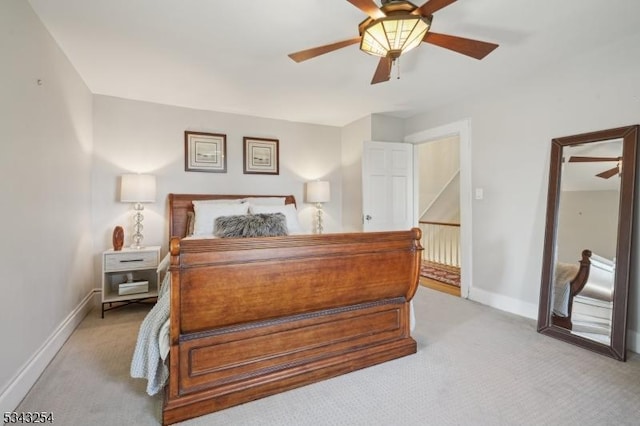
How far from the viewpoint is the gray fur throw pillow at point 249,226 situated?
10.2 feet

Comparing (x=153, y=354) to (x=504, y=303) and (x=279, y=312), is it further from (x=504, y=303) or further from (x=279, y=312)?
(x=504, y=303)

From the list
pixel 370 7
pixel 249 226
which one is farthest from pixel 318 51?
pixel 249 226

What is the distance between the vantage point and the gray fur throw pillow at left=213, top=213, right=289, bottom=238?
3117 mm

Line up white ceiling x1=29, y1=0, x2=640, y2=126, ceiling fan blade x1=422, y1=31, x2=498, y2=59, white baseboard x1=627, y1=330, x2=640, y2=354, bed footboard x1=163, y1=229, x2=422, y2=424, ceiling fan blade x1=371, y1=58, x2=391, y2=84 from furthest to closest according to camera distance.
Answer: white baseboard x1=627, y1=330, x2=640, y2=354 → ceiling fan blade x1=371, y1=58, x2=391, y2=84 → white ceiling x1=29, y1=0, x2=640, y2=126 → ceiling fan blade x1=422, y1=31, x2=498, y2=59 → bed footboard x1=163, y1=229, x2=422, y2=424

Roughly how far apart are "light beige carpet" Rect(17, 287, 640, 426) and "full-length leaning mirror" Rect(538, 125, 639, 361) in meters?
0.21

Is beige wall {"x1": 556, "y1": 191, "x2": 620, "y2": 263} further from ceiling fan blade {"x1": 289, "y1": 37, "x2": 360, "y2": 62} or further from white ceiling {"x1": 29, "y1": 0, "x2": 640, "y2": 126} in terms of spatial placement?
ceiling fan blade {"x1": 289, "y1": 37, "x2": 360, "y2": 62}

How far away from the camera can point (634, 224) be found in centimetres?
234

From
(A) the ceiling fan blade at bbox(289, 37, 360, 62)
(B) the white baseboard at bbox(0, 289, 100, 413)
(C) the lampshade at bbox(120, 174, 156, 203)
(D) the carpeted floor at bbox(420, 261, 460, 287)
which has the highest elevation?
(A) the ceiling fan blade at bbox(289, 37, 360, 62)

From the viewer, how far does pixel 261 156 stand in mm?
4355

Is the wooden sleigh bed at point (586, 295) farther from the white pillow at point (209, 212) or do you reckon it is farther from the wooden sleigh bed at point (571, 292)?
the white pillow at point (209, 212)

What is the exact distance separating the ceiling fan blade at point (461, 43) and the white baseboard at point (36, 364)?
9.99 feet

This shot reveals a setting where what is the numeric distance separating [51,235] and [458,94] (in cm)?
410

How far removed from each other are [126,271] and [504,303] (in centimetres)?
403

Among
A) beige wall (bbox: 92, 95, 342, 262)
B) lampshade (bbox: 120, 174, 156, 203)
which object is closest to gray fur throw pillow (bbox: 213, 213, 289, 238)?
lampshade (bbox: 120, 174, 156, 203)
